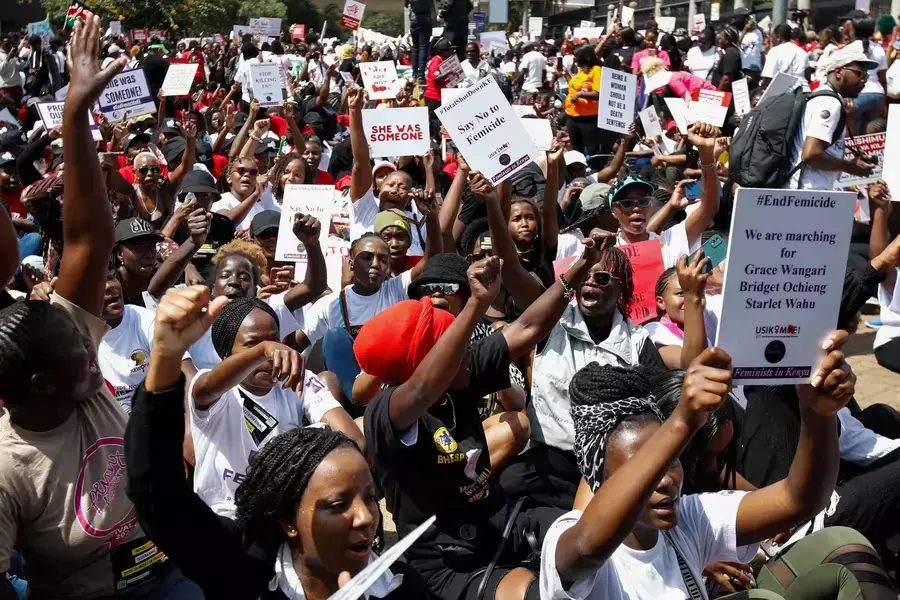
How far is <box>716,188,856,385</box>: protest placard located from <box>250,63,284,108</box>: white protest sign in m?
9.62

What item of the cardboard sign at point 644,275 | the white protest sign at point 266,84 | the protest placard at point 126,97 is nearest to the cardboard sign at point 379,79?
the white protest sign at point 266,84

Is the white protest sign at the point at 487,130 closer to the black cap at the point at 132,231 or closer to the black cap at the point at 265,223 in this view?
the black cap at the point at 265,223

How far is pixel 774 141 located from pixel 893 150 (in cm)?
137

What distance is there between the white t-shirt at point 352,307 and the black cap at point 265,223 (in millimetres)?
1383

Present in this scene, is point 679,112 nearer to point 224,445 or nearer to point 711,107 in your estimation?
point 711,107

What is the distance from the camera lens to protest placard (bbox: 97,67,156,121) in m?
8.98

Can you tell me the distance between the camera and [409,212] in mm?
6758

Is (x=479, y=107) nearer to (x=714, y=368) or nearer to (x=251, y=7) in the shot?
(x=714, y=368)

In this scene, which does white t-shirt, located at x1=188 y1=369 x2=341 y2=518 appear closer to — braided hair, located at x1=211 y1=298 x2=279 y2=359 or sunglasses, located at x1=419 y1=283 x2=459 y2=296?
braided hair, located at x1=211 y1=298 x2=279 y2=359

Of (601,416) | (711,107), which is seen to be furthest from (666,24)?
(601,416)

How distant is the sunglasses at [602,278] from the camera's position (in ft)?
13.7

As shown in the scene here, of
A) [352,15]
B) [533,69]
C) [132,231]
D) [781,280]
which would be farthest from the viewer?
[352,15]

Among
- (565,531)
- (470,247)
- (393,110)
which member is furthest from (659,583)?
(393,110)

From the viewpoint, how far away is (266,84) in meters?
11.2
